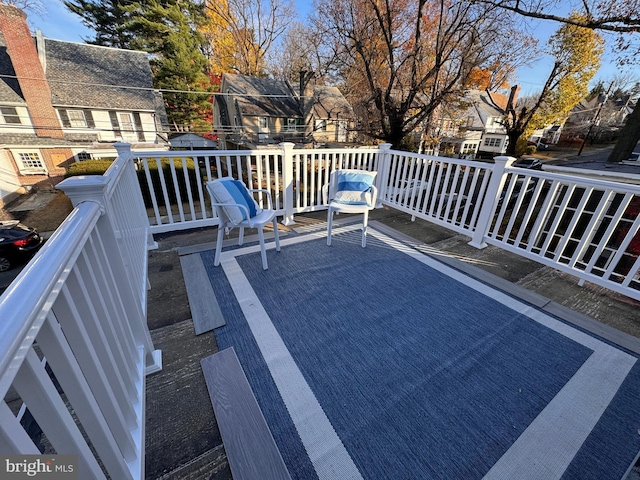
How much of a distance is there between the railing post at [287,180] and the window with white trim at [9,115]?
51.4 feet

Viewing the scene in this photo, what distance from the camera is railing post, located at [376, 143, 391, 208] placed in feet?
12.7

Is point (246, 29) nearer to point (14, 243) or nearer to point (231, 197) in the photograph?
point (14, 243)

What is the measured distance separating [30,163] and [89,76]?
4.94 metres

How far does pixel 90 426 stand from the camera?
70 centimetres

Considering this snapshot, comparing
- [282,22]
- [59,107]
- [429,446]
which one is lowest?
[429,446]

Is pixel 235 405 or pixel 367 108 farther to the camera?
pixel 367 108

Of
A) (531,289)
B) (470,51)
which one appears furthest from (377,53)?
(531,289)

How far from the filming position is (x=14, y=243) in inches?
249

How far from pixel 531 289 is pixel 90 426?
116 inches

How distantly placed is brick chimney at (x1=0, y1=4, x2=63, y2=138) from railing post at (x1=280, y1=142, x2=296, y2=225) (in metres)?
13.2

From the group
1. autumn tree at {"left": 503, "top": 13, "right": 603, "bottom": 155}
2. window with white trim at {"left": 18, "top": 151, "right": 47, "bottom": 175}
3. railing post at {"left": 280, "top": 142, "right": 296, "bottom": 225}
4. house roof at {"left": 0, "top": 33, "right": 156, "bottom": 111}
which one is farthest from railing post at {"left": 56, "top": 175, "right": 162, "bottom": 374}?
window with white trim at {"left": 18, "top": 151, "right": 47, "bottom": 175}

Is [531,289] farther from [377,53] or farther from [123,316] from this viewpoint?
[377,53]

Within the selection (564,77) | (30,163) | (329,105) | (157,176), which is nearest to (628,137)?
(564,77)

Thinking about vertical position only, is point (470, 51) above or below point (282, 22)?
below
